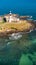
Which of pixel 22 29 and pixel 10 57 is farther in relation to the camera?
pixel 22 29

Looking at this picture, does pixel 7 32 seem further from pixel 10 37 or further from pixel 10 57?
pixel 10 57

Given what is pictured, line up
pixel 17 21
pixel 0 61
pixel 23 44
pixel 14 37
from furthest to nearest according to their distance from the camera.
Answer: pixel 17 21, pixel 14 37, pixel 23 44, pixel 0 61

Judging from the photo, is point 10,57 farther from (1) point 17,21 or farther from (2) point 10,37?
(1) point 17,21

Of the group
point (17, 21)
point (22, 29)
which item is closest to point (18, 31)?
point (22, 29)

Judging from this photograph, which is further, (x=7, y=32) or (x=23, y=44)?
(x=7, y=32)

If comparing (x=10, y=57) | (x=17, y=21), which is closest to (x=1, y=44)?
(x=10, y=57)

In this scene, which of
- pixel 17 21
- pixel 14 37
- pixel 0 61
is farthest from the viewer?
pixel 17 21
